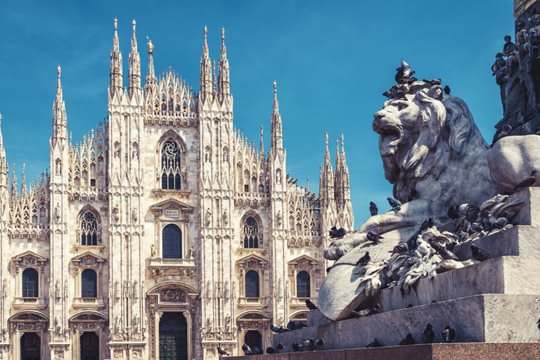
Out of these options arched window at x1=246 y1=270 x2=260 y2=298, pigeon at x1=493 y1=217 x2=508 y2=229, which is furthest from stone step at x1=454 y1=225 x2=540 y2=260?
arched window at x1=246 y1=270 x2=260 y2=298

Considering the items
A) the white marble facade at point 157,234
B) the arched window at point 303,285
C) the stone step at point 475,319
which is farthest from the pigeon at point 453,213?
the arched window at point 303,285

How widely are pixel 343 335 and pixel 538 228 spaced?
1939 millimetres

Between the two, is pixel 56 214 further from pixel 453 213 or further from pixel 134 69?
pixel 453 213

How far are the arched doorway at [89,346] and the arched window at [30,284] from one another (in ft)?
10.4

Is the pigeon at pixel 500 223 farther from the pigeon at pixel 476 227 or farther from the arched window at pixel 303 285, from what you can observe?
the arched window at pixel 303 285

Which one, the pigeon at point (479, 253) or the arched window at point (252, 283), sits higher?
the arched window at point (252, 283)

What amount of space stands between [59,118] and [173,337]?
41.0ft

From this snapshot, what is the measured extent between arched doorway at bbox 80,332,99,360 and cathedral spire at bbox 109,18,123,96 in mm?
12244

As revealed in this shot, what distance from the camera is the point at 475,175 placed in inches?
288

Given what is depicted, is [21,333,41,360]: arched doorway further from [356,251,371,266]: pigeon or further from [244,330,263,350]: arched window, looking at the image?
[356,251,371,266]: pigeon

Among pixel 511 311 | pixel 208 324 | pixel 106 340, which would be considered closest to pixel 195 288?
pixel 208 324

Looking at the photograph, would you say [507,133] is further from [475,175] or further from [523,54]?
[523,54]

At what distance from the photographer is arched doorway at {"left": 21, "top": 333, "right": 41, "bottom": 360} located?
42.9m

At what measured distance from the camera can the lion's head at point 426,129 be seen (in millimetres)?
7641
